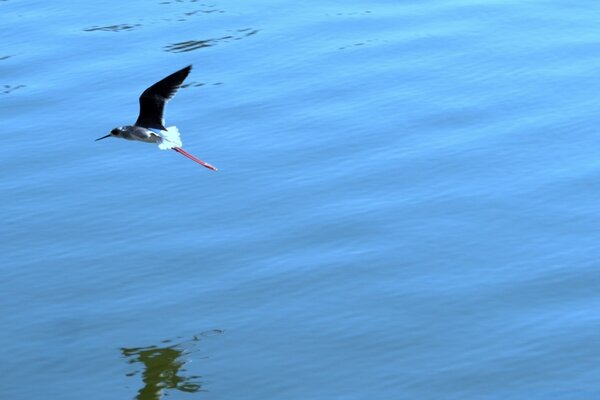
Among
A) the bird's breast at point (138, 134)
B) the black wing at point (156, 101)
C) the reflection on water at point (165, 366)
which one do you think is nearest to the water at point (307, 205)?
the reflection on water at point (165, 366)

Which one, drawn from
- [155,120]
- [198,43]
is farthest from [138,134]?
[198,43]

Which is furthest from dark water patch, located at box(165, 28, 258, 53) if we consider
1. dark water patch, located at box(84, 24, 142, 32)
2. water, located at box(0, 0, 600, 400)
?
dark water patch, located at box(84, 24, 142, 32)

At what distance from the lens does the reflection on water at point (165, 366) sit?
56.5 feet

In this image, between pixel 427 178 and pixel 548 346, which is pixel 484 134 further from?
pixel 548 346

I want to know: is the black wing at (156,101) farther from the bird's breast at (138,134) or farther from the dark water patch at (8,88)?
the dark water patch at (8,88)

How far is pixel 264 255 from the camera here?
20.1m

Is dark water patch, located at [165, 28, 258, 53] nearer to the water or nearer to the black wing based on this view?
the water

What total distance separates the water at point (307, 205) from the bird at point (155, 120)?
151 centimetres

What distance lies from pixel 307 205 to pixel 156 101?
2761mm

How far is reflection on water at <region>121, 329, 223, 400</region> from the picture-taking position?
17219 mm

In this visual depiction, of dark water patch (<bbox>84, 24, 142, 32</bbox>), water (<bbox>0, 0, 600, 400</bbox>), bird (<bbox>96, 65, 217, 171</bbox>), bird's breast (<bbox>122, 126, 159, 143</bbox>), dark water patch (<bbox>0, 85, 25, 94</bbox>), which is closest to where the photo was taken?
water (<bbox>0, 0, 600, 400</bbox>)

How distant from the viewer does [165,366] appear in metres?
17.6

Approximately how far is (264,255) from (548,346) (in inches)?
171

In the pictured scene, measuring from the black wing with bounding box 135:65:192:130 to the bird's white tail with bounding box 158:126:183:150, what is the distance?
198mm
